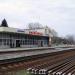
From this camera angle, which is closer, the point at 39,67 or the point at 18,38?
the point at 39,67

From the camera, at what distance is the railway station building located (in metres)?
51.5

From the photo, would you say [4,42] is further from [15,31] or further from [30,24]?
[30,24]

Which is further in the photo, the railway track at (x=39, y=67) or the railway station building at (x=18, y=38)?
the railway station building at (x=18, y=38)

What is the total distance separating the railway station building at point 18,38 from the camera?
51.5 metres

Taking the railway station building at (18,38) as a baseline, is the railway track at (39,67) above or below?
below

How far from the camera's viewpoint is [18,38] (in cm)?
5831

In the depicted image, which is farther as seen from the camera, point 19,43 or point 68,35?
point 68,35

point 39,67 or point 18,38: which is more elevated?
point 18,38

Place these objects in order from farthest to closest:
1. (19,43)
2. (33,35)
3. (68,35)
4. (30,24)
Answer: (68,35), (30,24), (33,35), (19,43)

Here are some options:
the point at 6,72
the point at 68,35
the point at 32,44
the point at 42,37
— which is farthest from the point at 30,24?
the point at 6,72

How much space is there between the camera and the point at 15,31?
5556cm

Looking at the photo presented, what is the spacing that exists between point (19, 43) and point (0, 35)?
29.0 ft

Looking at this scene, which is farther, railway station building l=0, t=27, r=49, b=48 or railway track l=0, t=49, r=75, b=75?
railway station building l=0, t=27, r=49, b=48

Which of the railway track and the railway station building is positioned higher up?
the railway station building
